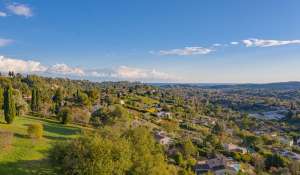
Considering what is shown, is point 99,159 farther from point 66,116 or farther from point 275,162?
point 275,162

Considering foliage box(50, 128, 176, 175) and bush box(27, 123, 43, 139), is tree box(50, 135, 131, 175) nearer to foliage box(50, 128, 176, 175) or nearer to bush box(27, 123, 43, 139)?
foliage box(50, 128, 176, 175)

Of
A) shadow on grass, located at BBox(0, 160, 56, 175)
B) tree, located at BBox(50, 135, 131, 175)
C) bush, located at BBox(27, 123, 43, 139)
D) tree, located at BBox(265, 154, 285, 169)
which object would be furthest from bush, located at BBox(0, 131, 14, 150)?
tree, located at BBox(265, 154, 285, 169)

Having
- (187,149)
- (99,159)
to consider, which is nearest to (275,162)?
(187,149)

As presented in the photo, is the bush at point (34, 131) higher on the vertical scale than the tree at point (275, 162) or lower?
higher

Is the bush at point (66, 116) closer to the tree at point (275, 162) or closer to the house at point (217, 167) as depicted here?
the house at point (217, 167)

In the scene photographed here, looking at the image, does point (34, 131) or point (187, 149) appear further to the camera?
point (187, 149)

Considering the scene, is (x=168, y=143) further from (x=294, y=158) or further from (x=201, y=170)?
(x=294, y=158)

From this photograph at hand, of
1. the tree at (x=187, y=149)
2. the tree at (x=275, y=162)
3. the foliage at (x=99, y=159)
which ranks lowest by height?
the tree at (x=275, y=162)

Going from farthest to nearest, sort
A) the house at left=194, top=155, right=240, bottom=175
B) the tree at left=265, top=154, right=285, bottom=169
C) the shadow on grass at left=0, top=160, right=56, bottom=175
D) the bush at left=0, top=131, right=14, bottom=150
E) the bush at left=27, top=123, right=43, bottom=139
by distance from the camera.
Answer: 1. the tree at left=265, top=154, right=285, bottom=169
2. the house at left=194, top=155, right=240, bottom=175
3. the bush at left=27, top=123, right=43, bottom=139
4. the bush at left=0, top=131, right=14, bottom=150
5. the shadow on grass at left=0, top=160, right=56, bottom=175

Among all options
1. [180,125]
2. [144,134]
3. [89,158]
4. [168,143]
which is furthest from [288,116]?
[89,158]

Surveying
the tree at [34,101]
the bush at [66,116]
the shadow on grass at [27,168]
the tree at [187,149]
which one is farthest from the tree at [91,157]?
the tree at [34,101]
